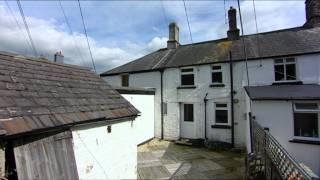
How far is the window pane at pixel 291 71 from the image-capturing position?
1221 centimetres

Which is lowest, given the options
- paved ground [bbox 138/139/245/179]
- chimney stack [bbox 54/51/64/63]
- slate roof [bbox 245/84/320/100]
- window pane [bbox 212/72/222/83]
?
paved ground [bbox 138/139/245/179]

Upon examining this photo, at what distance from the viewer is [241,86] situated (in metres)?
13.3

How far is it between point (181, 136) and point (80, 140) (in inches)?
408

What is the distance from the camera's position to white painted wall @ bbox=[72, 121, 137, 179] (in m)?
5.70

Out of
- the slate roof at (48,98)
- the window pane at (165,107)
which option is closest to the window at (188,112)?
the window pane at (165,107)

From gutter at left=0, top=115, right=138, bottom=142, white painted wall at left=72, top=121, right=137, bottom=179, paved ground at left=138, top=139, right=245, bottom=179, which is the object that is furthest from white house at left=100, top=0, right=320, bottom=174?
gutter at left=0, top=115, right=138, bottom=142

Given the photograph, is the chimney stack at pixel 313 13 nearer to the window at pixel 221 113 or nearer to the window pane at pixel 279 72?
the window pane at pixel 279 72

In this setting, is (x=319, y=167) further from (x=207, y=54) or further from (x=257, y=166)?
(x=207, y=54)

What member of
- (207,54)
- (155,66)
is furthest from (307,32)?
(155,66)

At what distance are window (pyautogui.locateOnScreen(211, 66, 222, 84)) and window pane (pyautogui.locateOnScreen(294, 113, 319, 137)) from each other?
5.26 metres

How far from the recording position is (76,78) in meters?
7.86

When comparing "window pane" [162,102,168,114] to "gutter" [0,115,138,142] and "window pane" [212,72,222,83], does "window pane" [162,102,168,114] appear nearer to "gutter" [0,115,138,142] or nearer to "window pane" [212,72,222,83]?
"window pane" [212,72,222,83]

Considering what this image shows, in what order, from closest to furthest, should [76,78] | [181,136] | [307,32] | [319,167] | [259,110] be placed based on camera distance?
[76,78] < [319,167] < [259,110] < [307,32] < [181,136]

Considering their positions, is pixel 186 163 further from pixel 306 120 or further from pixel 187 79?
pixel 187 79
